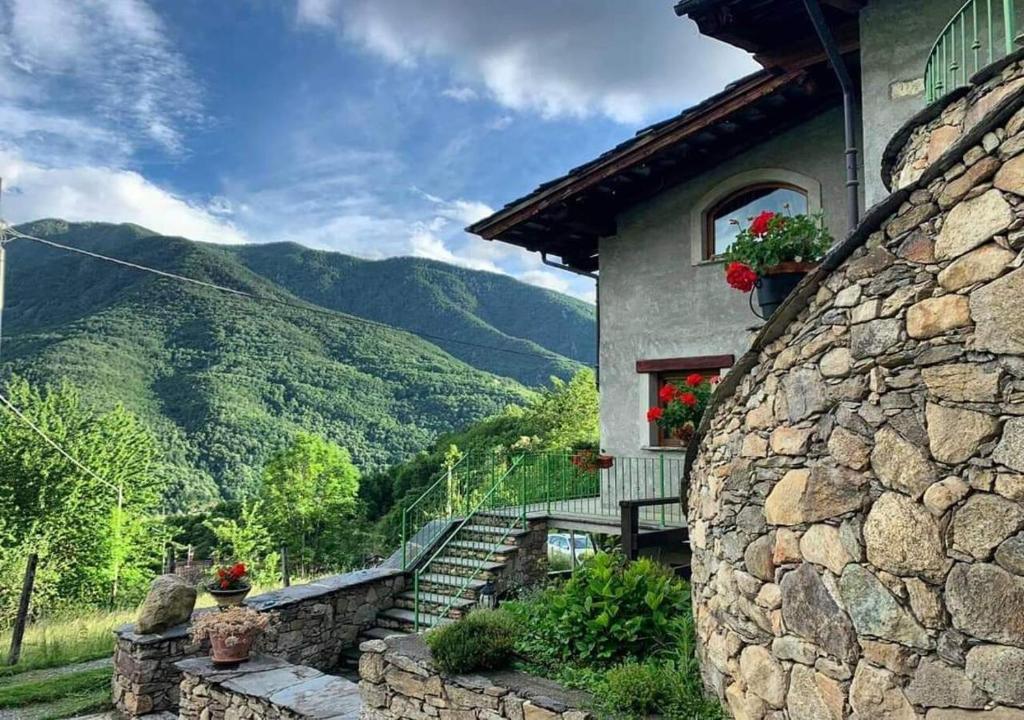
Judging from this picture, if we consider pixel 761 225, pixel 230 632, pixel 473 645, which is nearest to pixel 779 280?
pixel 761 225

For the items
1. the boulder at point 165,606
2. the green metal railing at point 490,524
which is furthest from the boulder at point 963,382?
the boulder at point 165,606

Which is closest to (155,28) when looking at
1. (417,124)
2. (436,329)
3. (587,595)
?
(436,329)

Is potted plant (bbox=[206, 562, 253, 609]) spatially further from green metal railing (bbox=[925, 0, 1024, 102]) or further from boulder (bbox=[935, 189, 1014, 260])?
green metal railing (bbox=[925, 0, 1024, 102])

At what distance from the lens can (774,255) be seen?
547 cm

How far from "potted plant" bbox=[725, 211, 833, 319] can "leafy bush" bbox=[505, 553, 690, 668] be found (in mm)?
2445

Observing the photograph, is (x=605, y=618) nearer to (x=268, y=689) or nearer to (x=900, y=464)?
(x=900, y=464)

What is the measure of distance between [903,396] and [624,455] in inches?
277

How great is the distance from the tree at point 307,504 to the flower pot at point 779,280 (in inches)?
1163

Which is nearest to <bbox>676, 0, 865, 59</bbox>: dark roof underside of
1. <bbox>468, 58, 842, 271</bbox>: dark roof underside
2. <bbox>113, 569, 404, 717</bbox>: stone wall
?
<bbox>468, 58, 842, 271</bbox>: dark roof underside

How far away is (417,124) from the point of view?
76438 millimetres

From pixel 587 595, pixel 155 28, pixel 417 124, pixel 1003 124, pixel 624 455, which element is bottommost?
pixel 587 595

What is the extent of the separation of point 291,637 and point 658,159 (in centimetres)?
780

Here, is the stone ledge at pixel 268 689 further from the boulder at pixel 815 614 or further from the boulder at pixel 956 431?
the boulder at pixel 956 431

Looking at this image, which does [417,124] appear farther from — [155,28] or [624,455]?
[624,455]
